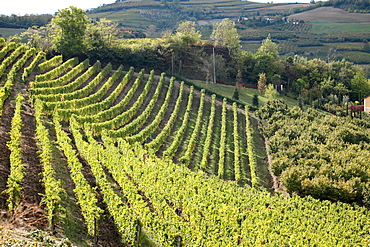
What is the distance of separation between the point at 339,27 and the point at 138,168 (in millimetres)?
144846

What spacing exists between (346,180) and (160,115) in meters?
23.7

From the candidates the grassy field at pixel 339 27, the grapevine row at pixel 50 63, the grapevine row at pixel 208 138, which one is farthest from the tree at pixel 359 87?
the grassy field at pixel 339 27

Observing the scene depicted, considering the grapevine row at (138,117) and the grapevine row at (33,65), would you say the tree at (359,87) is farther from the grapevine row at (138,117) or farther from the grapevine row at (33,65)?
the grapevine row at (33,65)

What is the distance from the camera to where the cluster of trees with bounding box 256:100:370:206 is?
116 feet

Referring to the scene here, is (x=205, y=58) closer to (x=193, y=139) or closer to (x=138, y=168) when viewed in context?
(x=193, y=139)

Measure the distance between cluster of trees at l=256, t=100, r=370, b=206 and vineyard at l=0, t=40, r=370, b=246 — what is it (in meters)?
1.99

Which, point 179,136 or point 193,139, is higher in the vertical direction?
point 179,136

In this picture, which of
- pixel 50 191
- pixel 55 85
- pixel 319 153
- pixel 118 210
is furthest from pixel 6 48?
pixel 319 153

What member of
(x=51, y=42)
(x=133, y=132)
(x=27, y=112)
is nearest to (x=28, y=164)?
(x=27, y=112)

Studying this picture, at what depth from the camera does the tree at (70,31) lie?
64.9 meters

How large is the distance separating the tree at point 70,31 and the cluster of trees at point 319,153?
32.1 meters

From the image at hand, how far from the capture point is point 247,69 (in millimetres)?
81250

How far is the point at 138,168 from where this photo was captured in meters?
33.1

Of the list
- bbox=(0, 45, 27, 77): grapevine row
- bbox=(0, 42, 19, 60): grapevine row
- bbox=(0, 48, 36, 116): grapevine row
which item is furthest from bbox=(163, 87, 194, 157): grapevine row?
bbox=(0, 42, 19, 60): grapevine row
